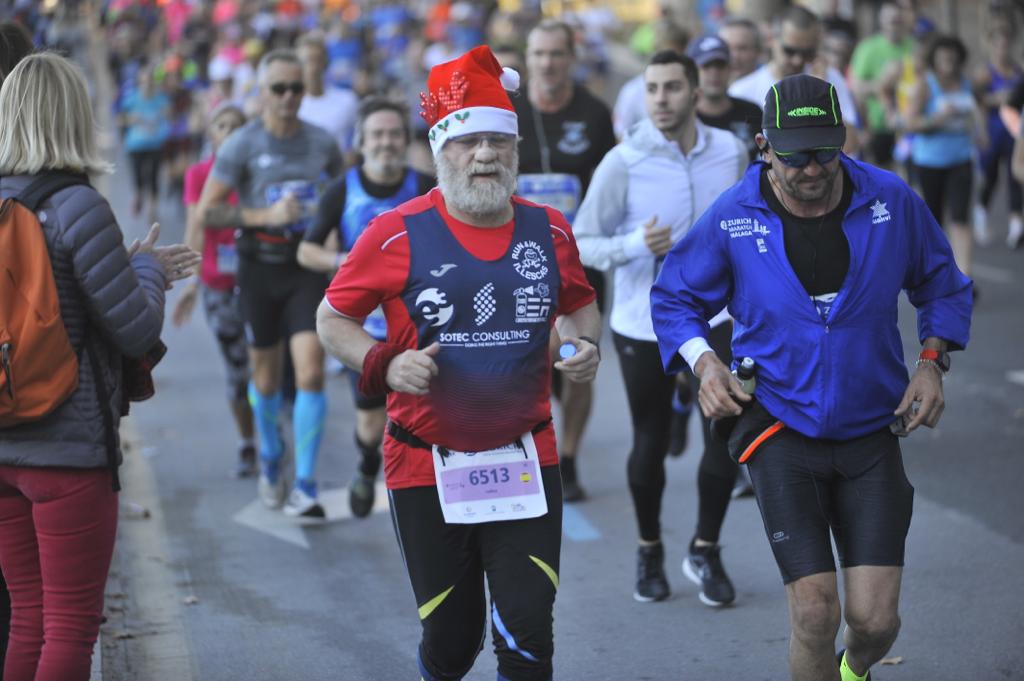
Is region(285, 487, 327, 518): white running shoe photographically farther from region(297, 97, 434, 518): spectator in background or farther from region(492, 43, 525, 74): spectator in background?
region(492, 43, 525, 74): spectator in background

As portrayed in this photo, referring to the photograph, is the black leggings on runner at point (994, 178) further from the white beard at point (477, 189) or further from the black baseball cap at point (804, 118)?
the white beard at point (477, 189)

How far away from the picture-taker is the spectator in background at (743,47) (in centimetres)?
1030

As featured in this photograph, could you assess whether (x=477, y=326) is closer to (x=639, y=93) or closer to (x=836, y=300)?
(x=836, y=300)

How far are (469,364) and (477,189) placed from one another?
1.67 feet

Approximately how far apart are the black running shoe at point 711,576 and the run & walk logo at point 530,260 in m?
2.34

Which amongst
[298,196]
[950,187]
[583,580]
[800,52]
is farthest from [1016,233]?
[583,580]

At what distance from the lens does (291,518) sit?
8.55 m

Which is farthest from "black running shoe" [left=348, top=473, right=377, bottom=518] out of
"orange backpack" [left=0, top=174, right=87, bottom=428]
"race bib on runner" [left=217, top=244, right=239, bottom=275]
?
"orange backpack" [left=0, top=174, right=87, bottom=428]

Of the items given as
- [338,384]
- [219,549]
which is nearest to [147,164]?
[338,384]

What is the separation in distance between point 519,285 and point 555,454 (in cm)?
56

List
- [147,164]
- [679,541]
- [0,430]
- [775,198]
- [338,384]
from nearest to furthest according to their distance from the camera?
[0,430]
[775,198]
[679,541]
[338,384]
[147,164]

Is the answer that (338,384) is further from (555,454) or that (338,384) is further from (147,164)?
(147,164)

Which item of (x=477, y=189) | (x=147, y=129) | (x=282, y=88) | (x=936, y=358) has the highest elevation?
(x=477, y=189)

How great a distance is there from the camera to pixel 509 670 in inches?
183
